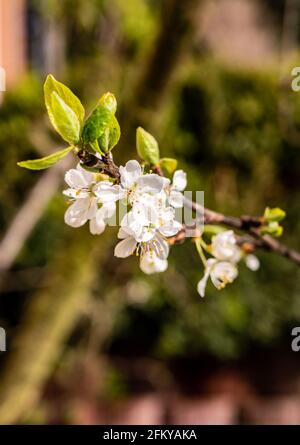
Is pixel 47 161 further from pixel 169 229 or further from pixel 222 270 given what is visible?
pixel 222 270

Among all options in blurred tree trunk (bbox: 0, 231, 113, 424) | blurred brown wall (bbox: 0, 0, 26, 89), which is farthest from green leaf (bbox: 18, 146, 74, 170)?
blurred brown wall (bbox: 0, 0, 26, 89)

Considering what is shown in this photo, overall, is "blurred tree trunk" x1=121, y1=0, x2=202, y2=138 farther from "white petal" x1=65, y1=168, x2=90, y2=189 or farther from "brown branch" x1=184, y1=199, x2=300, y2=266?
"white petal" x1=65, y1=168, x2=90, y2=189

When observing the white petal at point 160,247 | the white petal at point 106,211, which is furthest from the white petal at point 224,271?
the white petal at point 106,211

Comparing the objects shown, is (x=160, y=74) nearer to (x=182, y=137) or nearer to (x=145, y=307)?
(x=182, y=137)

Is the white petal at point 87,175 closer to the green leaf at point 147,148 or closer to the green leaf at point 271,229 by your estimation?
the green leaf at point 147,148

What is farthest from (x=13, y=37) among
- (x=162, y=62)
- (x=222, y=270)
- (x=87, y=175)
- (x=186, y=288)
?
(x=87, y=175)
